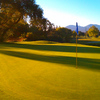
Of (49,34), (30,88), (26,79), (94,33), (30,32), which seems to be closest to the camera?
(30,88)

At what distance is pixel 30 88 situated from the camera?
3727 mm

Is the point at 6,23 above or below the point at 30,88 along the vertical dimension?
above

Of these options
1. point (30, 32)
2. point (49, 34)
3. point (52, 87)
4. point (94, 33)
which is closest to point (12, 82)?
point (52, 87)

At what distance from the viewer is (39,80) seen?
4363mm

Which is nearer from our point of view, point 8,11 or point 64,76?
point 64,76

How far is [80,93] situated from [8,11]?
1029 inches

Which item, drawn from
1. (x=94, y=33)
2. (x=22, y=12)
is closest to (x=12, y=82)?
(x=22, y=12)

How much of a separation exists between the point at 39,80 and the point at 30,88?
26.3 inches

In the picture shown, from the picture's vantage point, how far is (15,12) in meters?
27.2

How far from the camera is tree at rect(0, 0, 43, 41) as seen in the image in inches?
1045

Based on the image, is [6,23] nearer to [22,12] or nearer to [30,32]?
[22,12]

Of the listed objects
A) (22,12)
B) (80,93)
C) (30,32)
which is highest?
(22,12)

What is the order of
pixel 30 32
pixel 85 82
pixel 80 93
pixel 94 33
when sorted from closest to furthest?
pixel 80 93
pixel 85 82
pixel 30 32
pixel 94 33

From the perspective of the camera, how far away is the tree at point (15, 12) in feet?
87.0
